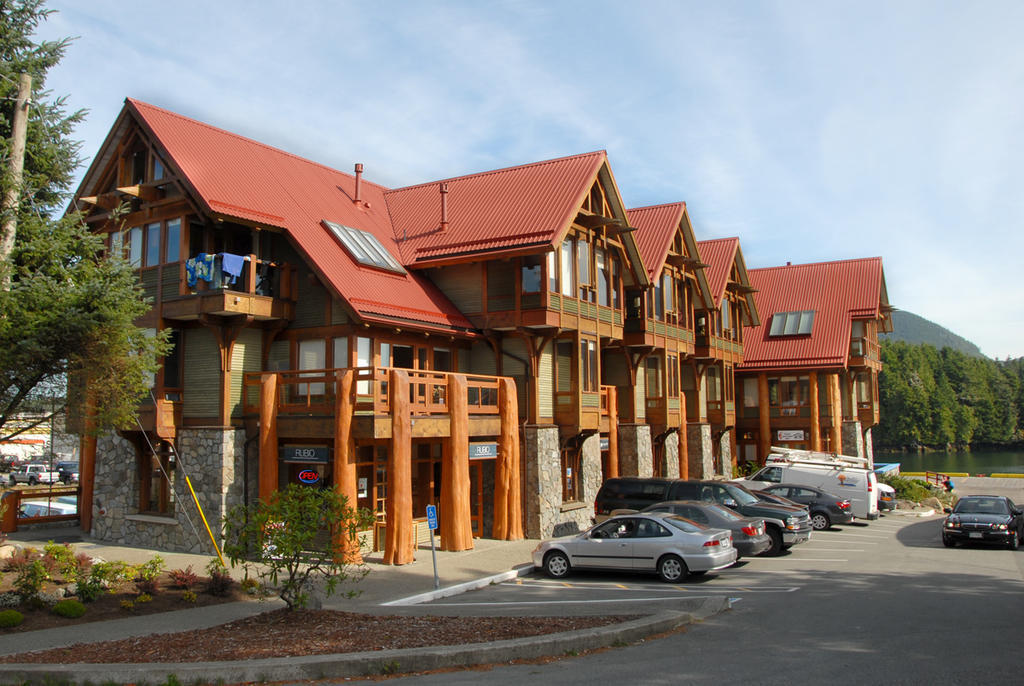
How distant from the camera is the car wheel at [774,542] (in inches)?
854

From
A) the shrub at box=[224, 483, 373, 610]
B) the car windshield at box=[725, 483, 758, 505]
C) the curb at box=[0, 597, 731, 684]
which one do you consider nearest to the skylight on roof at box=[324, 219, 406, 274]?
the shrub at box=[224, 483, 373, 610]

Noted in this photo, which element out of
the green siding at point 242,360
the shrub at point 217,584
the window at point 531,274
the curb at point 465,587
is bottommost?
the curb at point 465,587

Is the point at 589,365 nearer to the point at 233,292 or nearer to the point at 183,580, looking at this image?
the point at 233,292

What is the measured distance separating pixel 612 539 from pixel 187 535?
11.0 metres

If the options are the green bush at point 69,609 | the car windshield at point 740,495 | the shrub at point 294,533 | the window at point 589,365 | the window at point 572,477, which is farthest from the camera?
the window at point 572,477

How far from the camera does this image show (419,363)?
24312 mm

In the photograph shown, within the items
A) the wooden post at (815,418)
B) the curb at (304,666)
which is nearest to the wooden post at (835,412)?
the wooden post at (815,418)

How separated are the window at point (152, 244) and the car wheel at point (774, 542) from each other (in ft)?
58.9

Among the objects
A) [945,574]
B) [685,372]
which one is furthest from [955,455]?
[945,574]

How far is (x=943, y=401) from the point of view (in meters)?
122

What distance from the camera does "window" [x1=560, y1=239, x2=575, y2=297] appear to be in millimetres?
26062

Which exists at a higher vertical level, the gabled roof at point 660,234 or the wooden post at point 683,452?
the gabled roof at point 660,234

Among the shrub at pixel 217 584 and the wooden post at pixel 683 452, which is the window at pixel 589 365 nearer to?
the wooden post at pixel 683 452

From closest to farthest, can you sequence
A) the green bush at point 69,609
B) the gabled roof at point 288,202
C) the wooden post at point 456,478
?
1. the green bush at point 69,609
2. the wooden post at point 456,478
3. the gabled roof at point 288,202
